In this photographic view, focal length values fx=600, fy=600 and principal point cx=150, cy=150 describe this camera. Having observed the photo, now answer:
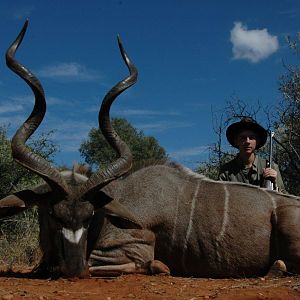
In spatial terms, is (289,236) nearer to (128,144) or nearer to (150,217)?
(150,217)

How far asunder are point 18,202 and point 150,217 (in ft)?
3.22

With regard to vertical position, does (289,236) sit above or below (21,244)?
above

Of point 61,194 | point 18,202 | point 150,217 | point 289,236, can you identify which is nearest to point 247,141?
point 289,236

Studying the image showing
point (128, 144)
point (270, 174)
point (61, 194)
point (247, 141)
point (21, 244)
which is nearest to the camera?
point (61, 194)

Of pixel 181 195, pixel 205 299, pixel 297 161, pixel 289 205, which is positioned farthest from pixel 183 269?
pixel 297 161

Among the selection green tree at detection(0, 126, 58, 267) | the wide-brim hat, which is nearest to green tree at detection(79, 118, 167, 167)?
green tree at detection(0, 126, 58, 267)

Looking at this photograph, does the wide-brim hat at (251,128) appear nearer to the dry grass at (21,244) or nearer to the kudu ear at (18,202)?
the kudu ear at (18,202)

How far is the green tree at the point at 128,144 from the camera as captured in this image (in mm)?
19797

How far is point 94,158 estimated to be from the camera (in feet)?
66.7

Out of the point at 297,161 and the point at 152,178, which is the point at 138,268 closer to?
the point at 152,178

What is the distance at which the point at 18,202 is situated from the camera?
4.26 m

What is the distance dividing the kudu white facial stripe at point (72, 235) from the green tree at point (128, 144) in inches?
579

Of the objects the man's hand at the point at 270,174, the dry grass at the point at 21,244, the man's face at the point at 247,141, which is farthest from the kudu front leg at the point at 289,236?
the dry grass at the point at 21,244

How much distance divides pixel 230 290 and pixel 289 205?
1.21m
